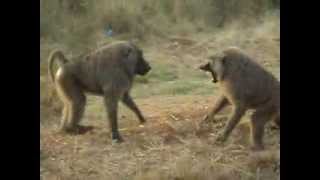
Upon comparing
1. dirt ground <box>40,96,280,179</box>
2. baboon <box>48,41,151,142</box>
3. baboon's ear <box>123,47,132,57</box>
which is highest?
baboon's ear <box>123,47,132,57</box>

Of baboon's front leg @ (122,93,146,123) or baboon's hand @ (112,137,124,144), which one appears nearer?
baboon's hand @ (112,137,124,144)

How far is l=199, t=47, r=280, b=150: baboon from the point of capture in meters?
4.16

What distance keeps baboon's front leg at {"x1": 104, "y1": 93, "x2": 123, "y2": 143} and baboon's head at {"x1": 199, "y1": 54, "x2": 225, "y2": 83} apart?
594 millimetres

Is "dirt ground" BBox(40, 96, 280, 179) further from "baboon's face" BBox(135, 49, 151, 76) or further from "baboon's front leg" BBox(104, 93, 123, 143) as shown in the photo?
"baboon's face" BBox(135, 49, 151, 76)

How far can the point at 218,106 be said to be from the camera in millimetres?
4293

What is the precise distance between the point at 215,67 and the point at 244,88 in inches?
8.6

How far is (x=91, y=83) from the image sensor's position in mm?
4188

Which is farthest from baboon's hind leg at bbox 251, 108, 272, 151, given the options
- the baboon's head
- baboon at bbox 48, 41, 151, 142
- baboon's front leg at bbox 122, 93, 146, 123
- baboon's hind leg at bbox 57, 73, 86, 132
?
baboon's hind leg at bbox 57, 73, 86, 132

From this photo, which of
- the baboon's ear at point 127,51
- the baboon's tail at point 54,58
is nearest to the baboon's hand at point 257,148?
the baboon's ear at point 127,51

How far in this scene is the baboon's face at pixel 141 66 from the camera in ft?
14.0

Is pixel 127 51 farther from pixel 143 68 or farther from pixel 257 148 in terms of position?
pixel 257 148

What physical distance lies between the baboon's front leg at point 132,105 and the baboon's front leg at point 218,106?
1.29 ft

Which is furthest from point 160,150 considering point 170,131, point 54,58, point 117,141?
point 54,58
